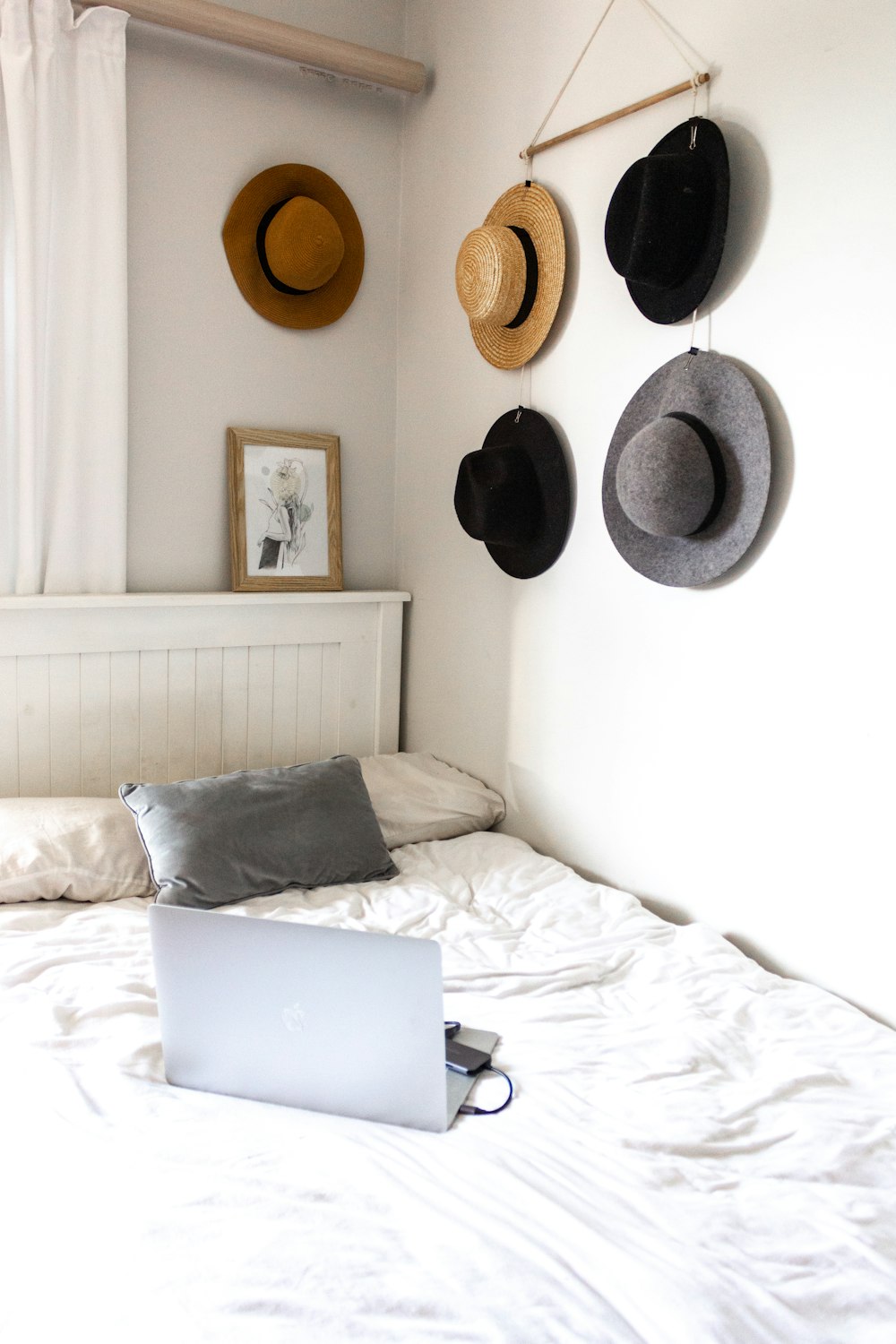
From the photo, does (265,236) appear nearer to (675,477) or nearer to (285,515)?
(285,515)

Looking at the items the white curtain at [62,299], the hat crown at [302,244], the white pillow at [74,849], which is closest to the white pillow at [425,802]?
the white pillow at [74,849]

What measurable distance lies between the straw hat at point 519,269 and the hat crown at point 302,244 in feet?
1.30

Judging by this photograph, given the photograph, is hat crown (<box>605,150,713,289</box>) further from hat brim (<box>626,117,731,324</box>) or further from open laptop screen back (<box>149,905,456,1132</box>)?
open laptop screen back (<box>149,905,456,1132</box>)

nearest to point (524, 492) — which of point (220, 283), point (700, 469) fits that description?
point (700, 469)

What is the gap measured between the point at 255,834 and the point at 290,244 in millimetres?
1448

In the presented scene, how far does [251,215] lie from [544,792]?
63.4 inches

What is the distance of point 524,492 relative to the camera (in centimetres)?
230

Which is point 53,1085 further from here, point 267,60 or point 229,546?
point 267,60

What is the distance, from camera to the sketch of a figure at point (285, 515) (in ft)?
8.79

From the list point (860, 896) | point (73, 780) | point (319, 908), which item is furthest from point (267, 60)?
point (860, 896)

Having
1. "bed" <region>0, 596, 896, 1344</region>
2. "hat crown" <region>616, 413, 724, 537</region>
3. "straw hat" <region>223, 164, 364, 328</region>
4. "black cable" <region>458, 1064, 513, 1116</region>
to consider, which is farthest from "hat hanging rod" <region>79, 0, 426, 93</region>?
"black cable" <region>458, 1064, 513, 1116</region>

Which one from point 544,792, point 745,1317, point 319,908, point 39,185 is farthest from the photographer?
point 544,792

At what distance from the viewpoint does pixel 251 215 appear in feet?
8.46

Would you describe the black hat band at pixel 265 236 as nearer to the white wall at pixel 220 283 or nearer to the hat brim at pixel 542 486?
the white wall at pixel 220 283
